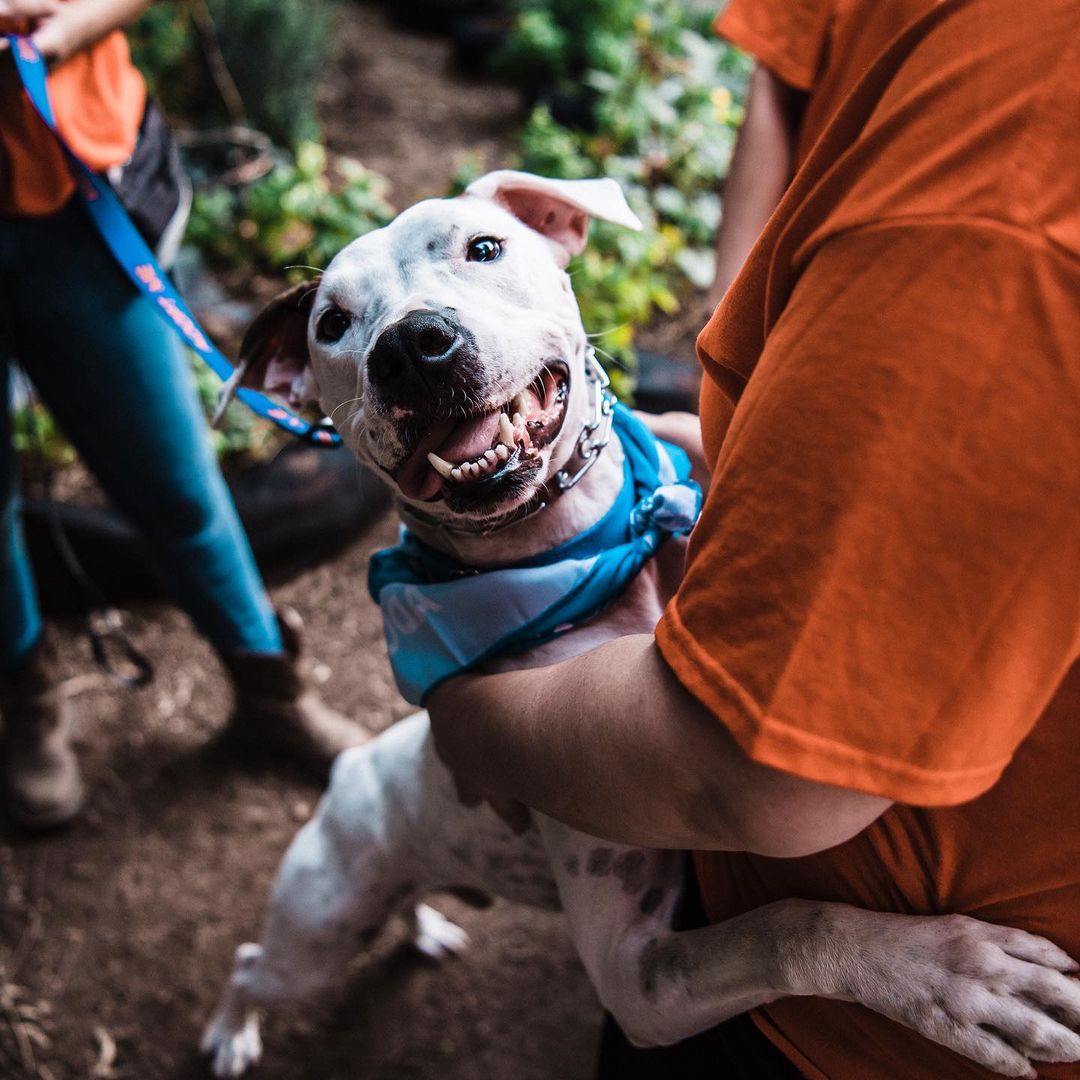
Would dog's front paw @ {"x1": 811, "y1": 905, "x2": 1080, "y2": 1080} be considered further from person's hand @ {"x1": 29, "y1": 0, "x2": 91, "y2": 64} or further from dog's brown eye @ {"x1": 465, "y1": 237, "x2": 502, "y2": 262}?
person's hand @ {"x1": 29, "y1": 0, "x2": 91, "y2": 64}

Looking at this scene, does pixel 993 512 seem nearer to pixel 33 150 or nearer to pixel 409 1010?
pixel 33 150

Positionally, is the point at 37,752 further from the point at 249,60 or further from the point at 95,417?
the point at 249,60

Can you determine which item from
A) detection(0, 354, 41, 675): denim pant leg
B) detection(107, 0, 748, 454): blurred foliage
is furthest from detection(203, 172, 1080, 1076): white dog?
detection(107, 0, 748, 454): blurred foliage

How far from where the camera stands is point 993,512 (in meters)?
0.64

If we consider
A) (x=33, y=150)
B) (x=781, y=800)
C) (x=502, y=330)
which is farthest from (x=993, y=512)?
(x=33, y=150)

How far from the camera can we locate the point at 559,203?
162cm

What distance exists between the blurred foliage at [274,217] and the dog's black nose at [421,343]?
3093 millimetres

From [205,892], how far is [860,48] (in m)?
2.58

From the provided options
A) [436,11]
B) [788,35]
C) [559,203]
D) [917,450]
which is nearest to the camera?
[917,450]

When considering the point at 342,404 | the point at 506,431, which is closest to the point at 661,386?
the point at 342,404

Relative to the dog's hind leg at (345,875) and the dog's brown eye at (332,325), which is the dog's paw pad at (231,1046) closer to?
the dog's hind leg at (345,875)

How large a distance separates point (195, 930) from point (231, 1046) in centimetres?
41

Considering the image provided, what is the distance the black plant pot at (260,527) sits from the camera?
10.8ft

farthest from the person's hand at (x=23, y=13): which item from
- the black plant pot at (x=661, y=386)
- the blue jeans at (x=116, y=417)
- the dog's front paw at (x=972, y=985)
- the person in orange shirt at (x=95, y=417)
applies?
the black plant pot at (x=661, y=386)
